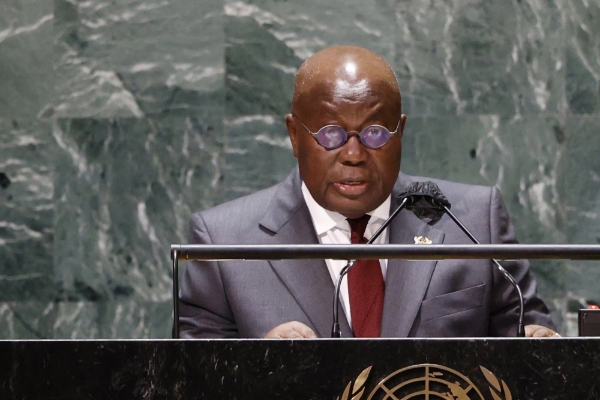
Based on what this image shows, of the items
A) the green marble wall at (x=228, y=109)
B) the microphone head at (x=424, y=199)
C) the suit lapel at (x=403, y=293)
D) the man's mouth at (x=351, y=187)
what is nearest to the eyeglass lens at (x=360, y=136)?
the man's mouth at (x=351, y=187)

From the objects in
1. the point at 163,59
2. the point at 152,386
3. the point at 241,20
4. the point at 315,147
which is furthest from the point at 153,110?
the point at 152,386

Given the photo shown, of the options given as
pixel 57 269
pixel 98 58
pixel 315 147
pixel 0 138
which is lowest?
pixel 57 269

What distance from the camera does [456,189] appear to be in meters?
3.58

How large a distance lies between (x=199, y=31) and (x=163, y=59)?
0.69 feet

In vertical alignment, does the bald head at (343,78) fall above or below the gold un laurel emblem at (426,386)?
below

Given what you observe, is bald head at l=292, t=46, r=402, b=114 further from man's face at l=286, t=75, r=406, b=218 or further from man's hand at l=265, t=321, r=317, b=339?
man's hand at l=265, t=321, r=317, b=339

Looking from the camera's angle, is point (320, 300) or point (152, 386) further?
point (320, 300)

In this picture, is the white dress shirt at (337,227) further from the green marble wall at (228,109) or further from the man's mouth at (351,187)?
the green marble wall at (228,109)

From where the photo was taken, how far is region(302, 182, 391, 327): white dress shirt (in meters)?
3.35

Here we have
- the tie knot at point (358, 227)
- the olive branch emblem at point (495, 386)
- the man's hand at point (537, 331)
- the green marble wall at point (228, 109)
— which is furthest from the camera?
the green marble wall at point (228, 109)

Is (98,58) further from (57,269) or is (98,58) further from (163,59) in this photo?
(57,269)

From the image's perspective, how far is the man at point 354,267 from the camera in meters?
3.21

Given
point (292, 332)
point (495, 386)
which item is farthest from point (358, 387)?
point (292, 332)

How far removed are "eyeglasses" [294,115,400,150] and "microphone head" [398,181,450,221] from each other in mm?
475
